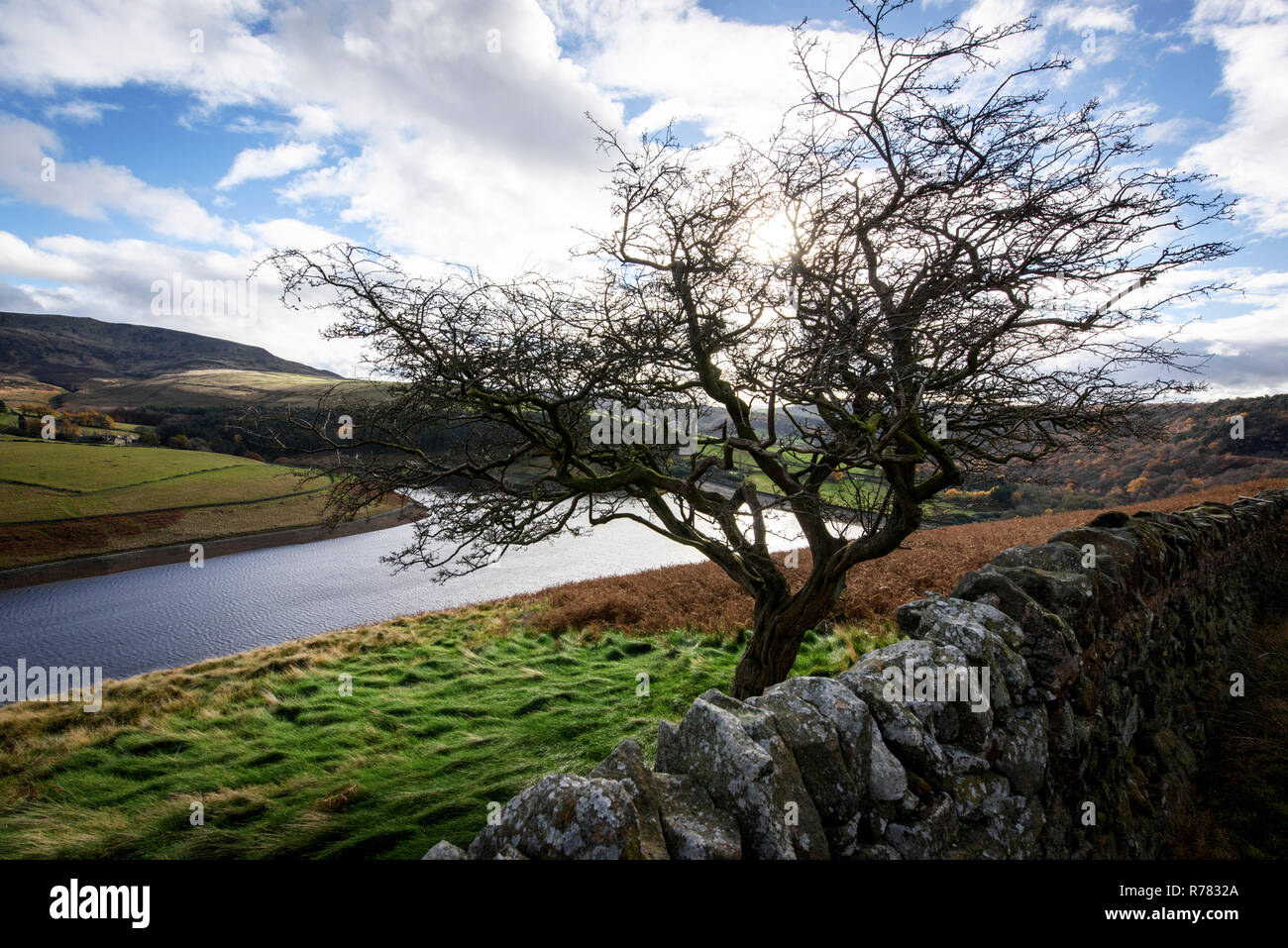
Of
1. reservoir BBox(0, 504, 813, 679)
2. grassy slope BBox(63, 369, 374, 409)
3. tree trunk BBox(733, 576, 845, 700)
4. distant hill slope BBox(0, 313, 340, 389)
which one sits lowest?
reservoir BBox(0, 504, 813, 679)

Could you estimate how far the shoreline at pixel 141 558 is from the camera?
26.9m

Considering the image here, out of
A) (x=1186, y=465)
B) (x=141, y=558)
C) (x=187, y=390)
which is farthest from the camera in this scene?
(x=187, y=390)

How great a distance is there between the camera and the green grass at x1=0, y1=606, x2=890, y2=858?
17.1ft

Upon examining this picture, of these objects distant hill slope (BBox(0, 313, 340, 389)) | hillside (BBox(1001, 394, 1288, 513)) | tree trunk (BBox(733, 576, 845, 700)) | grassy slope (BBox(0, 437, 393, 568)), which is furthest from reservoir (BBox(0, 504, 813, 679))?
distant hill slope (BBox(0, 313, 340, 389))

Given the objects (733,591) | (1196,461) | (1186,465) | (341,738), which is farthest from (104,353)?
(1196,461)

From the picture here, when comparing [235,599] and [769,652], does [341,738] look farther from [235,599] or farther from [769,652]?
[235,599]

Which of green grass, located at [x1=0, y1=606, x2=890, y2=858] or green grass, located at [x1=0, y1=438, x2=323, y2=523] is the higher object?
green grass, located at [x1=0, y1=438, x2=323, y2=523]

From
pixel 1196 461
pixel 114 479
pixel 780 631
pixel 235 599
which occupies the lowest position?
pixel 235 599

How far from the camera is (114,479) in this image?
3825 cm

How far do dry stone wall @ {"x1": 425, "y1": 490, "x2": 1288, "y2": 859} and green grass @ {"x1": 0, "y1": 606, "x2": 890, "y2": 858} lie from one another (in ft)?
12.0

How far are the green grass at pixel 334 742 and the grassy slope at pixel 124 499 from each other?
59.4 feet

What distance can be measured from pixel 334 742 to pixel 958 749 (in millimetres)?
A: 8208

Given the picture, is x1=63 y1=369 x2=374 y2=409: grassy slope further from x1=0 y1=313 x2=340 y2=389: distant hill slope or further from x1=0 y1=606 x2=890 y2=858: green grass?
x1=0 y1=606 x2=890 y2=858: green grass
